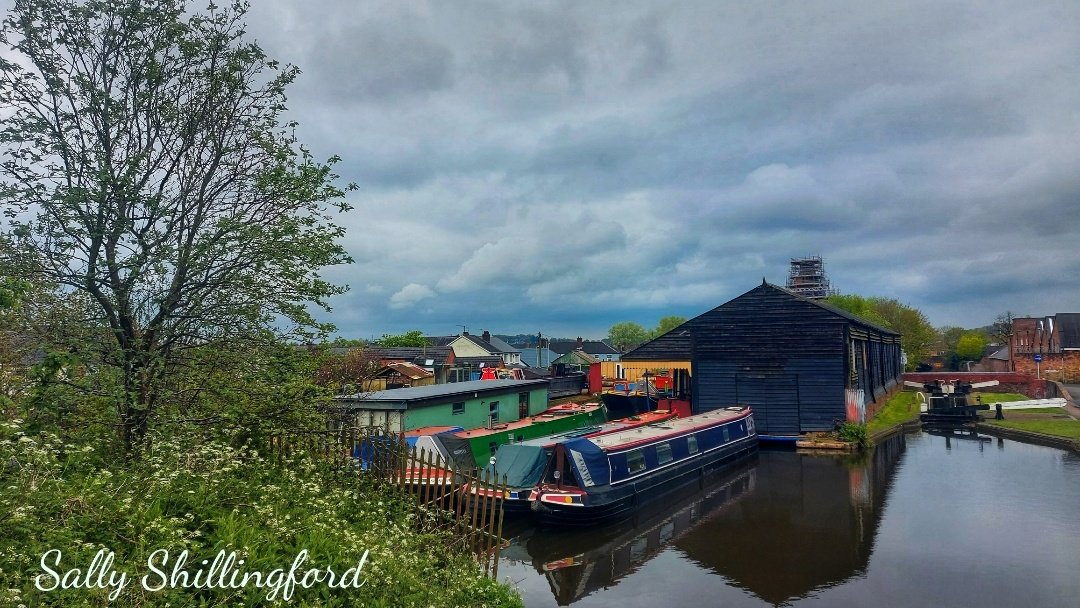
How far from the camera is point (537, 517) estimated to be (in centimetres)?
1583

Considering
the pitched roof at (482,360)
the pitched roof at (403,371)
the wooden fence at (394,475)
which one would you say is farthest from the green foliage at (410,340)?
the wooden fence at (394,475)

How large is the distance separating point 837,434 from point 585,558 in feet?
56.7

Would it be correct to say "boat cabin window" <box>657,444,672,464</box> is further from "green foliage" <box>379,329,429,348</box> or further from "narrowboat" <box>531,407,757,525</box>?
"green foliage" <box>379,329,429,348</box>

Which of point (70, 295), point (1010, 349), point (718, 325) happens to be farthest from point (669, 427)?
point (1010, 349)

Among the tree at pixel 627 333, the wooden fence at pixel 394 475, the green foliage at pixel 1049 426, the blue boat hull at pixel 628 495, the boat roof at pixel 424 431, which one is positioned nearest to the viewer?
the wooden fence at pixel 394 475

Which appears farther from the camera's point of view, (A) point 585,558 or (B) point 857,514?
(B) point 857,514

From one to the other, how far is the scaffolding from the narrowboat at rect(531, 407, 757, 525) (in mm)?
82837

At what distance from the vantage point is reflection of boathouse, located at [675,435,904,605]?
12.6m

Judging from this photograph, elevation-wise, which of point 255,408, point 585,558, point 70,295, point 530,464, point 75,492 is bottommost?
point 585,558

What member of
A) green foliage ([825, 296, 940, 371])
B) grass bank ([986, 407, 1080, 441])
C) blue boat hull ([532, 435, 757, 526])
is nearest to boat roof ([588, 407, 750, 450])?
blue boat hull ([532, 435, 757, 526])

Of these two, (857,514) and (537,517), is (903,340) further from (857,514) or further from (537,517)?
(537,517)

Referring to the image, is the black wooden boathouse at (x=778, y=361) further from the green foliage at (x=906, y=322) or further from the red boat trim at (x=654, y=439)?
the green foliage at (x=906, y=322)

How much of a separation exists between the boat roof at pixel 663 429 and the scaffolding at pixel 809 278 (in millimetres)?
77853

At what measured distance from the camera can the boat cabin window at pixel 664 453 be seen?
18719 millimetres
